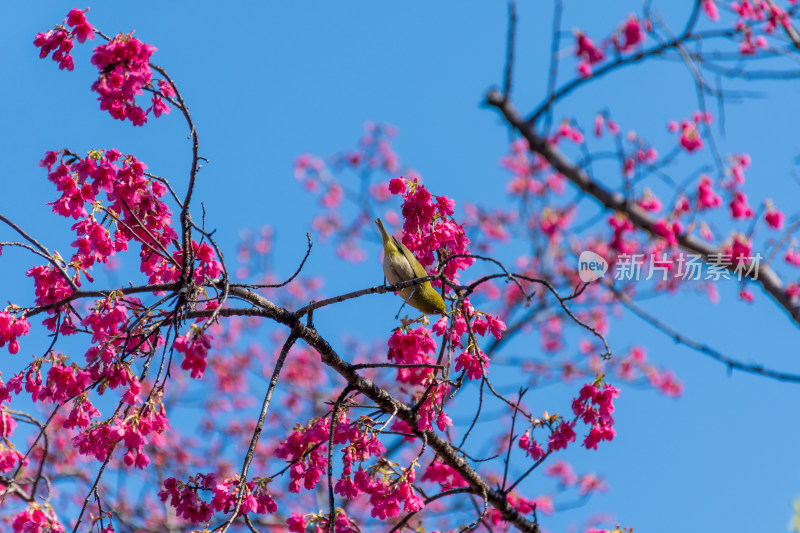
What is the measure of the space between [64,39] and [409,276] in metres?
2.10

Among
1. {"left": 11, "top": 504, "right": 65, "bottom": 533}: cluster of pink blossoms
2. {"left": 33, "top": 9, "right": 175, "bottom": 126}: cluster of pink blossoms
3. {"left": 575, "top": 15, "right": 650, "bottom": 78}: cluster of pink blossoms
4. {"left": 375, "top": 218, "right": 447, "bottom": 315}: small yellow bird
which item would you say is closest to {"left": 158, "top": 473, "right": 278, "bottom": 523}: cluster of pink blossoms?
{"left": 11, "top": 504, "right": 65, "bottom": 533}: cluster of pink blossoms

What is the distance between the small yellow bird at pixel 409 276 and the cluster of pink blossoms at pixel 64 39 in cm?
188

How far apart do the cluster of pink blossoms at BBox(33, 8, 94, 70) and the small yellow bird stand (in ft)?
6.15

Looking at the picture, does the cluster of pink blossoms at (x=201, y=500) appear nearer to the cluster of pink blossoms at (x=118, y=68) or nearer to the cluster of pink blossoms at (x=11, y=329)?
the cluster of pink blossoms at (x=11, y=329)

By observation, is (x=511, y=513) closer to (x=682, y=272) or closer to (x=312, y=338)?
(x=312, y=338)

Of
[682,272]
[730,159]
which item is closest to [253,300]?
[730,159]

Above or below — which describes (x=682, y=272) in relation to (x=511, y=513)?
above

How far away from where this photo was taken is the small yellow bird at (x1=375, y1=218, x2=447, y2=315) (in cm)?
381

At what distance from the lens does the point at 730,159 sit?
7.47 meters

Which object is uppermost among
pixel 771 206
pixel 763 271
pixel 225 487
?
pixel 771 206

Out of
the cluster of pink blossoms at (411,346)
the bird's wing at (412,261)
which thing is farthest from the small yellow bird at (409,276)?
the cluster of pink blossoms at (411,346)

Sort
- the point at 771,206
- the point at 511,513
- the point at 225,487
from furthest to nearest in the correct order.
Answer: the point at 771,206 → the point at 511,513 → the point at 225,487

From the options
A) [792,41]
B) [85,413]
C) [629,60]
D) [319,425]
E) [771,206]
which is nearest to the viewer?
[85,413]

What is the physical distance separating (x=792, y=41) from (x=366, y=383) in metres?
5.49
